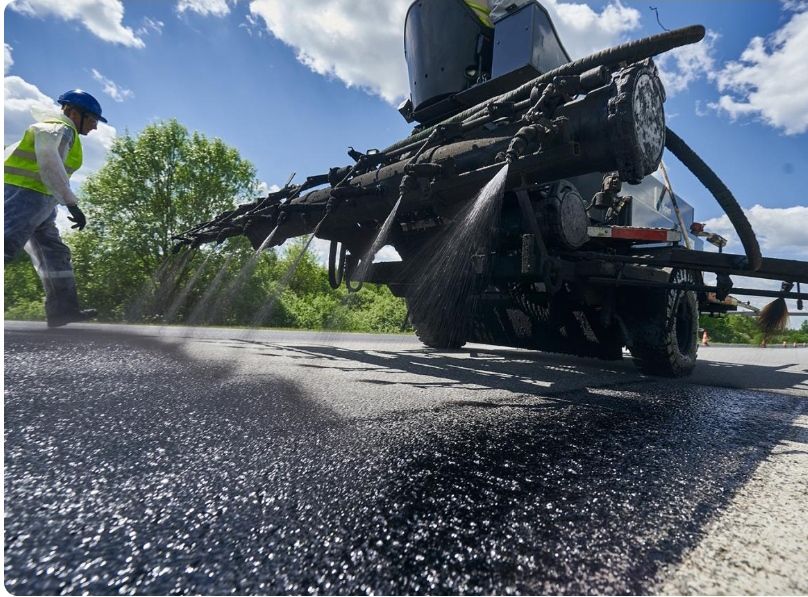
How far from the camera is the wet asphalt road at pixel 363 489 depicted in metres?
0.77

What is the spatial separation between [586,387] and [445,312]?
2.91 metres

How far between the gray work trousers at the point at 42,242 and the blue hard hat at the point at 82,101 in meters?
1.07

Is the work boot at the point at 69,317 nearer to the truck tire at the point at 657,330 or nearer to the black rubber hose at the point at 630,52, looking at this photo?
the black rubber hose at the point at 630,52

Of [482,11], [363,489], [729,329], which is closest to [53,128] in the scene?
[363,489]

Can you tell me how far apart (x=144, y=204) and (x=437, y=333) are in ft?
75.8

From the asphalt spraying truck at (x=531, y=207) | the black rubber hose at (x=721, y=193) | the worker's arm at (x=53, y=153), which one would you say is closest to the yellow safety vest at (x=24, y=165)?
the worker's arm at (x=53, y=153)

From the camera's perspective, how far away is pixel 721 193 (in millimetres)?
3105

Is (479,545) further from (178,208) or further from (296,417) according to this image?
(178,208)

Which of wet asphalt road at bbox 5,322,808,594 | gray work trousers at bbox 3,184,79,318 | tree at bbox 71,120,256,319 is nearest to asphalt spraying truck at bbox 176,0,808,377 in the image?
wet asphalt road at bbox 5,322,808,594

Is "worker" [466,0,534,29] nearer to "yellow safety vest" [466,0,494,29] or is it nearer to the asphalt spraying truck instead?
"yellow safety vest" [466,0,494,29]

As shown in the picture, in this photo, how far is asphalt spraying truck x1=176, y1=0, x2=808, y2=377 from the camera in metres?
2.89

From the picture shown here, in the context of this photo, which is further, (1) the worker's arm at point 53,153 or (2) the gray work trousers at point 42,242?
(2) the gray work trousers at point 42,242

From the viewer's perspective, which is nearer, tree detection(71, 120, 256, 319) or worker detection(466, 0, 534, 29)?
worker detection(466, 0, 534, 29)

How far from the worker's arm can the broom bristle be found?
26.4ft
